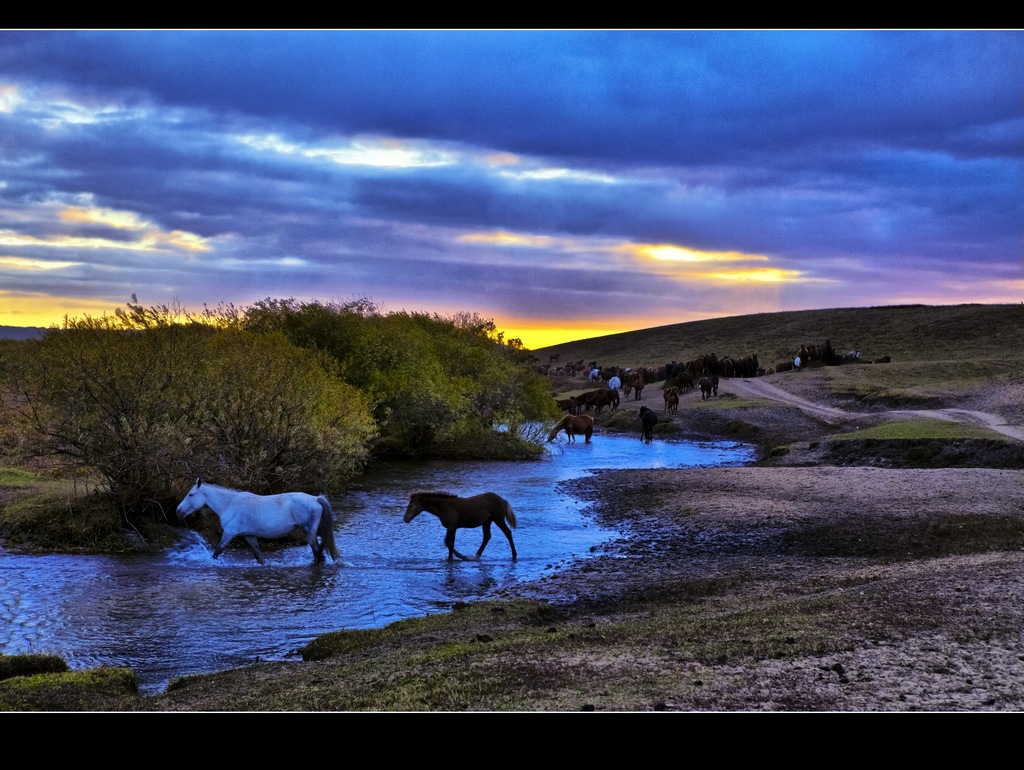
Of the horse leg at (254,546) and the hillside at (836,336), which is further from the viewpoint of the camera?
the hillside at (836,336)

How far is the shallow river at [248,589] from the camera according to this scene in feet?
34.1

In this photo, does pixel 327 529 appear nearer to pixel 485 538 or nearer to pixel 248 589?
pixel 248 589

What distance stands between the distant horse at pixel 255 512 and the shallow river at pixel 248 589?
562 millimetres

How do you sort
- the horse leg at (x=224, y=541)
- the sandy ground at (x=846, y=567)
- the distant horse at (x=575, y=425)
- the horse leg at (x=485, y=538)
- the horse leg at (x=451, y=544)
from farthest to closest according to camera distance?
the distant horse at (x=575, y=425) < the horse leg at (x=485, y=538) < the horse leg at (x=451, y=544) < the horse leg at (x=224, y=541) < the sandy ground at (x=846, y=567)

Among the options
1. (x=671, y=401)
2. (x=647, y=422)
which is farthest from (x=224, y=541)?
(x=671, y=401)

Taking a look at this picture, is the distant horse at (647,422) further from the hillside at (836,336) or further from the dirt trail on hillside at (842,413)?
the hillside at (836,336)

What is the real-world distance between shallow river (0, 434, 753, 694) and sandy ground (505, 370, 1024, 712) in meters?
1.56

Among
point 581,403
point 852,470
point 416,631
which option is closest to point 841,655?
point 416,631

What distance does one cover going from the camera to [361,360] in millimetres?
33625

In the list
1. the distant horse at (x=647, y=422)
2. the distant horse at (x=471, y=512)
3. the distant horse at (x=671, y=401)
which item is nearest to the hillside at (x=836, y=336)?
the distant horse at (x=671, y=401)

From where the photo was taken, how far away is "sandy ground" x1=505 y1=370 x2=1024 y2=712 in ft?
21.7

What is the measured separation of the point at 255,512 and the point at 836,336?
3682 inches

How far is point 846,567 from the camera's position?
44.9ft
